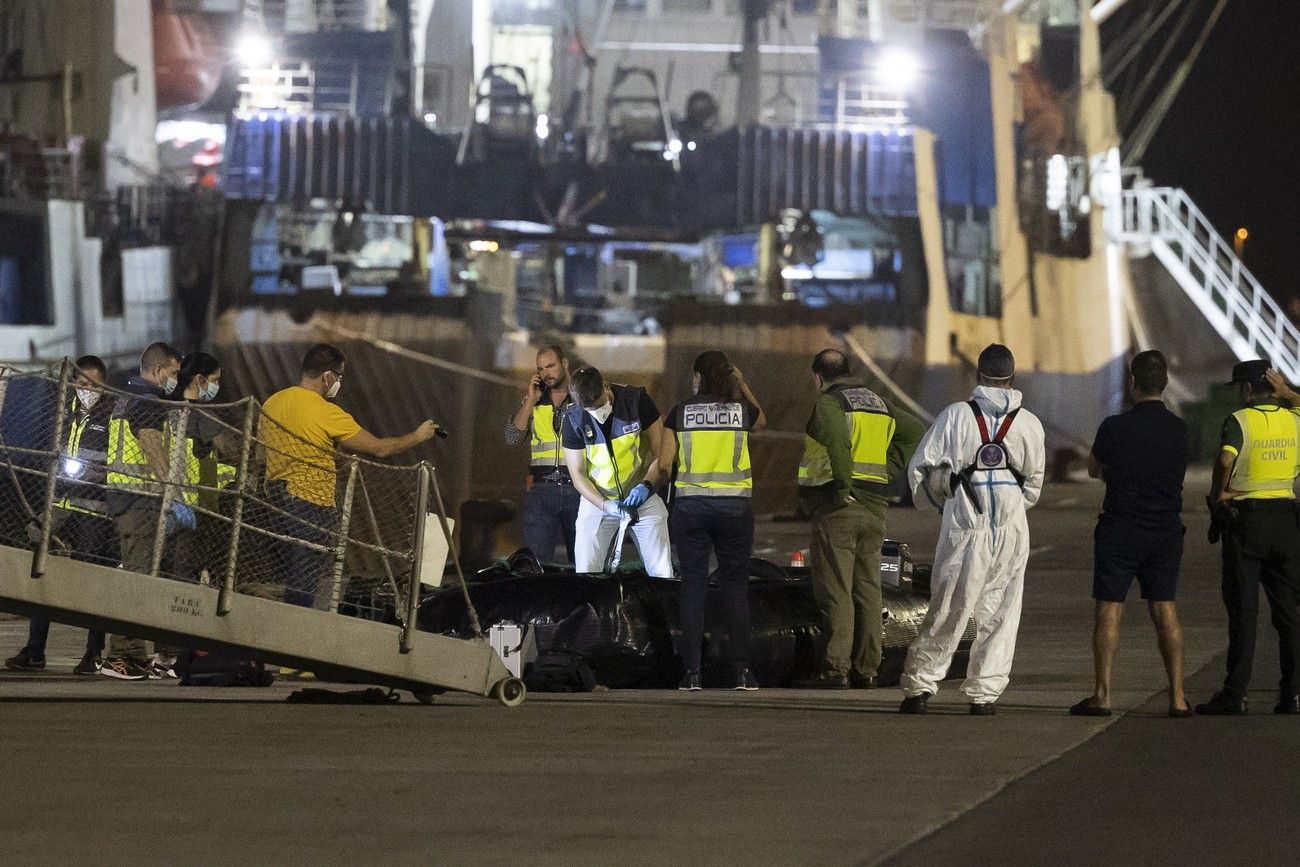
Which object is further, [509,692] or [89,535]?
[89,535]

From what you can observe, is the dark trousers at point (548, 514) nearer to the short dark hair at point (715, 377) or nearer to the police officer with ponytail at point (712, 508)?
the police officer with ponytail at point (712, 508)

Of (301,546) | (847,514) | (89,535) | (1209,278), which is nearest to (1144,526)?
(847,514)

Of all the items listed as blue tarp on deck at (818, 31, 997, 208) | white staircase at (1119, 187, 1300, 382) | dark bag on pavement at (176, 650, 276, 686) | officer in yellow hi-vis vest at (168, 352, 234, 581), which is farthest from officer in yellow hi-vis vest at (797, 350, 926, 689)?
blue tarp on deck at (818, 31, 997, 208)

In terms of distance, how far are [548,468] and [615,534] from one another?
0.66m

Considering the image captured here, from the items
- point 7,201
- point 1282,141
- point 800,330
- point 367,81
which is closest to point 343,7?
point 367,81

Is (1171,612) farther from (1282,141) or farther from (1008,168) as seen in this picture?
(1282,141)

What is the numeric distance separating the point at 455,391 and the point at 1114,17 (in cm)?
1824

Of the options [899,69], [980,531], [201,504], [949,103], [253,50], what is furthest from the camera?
[949,103]

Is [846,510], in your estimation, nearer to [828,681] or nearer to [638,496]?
[828,681]

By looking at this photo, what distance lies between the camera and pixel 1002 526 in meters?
9.70

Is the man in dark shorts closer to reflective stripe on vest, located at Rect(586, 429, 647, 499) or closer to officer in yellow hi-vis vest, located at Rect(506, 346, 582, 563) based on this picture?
reflective stripe on vest, located at Rect(586, 429, 647, 499)

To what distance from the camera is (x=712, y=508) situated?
10.9 meters

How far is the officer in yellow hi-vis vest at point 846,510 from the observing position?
10.9 m

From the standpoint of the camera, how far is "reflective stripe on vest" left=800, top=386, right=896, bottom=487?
10969mm
